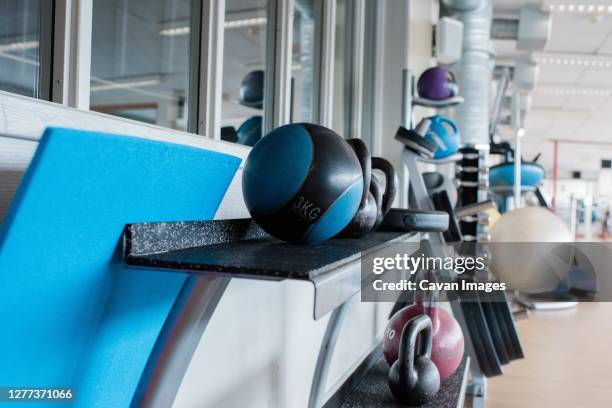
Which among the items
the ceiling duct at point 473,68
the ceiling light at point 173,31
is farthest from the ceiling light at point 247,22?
the ceiling duct at point 473,68

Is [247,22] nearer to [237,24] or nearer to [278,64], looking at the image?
[237,24]

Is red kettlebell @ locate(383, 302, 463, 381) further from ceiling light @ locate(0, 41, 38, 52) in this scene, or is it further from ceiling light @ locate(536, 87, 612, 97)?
ceiling light @ locate(536, 87, 612, 97)

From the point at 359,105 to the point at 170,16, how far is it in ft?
12.3

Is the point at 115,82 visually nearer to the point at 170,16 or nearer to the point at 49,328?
the point at 170,16

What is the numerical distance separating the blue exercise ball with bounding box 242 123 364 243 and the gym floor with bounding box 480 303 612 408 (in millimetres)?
2103

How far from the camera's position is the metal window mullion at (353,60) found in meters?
3.04

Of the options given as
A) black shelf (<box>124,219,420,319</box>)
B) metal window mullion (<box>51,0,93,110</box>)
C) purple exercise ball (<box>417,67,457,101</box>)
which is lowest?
black shelf (<box>124,219,420,319</box>)

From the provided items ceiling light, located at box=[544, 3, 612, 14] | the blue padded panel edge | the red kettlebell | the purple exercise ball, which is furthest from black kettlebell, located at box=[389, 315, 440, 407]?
ceiling light, located at box=[544, 3, 612, 14]

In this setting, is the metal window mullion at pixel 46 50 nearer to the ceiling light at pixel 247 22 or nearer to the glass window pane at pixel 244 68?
the glass window pane at pixel 244 68

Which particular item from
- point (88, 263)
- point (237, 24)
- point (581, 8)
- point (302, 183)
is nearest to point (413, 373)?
point (302, 183)

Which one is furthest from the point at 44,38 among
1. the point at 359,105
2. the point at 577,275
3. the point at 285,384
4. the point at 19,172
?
the point at 577,275

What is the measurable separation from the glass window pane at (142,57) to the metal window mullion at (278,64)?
2072 mm

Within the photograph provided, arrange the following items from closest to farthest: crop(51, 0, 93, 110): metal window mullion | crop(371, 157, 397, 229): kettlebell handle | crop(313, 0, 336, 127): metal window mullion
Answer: crop(51, 0, 93, 110): metal window mullion
crop(371, 157, 397, 229): kettlebell handle
crop(313, 0, 336, 127): metal window mullion

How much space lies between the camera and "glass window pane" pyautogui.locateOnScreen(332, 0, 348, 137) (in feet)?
10.00
